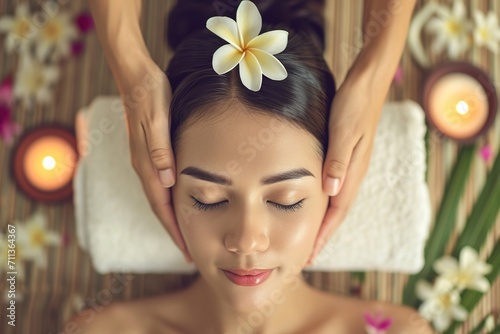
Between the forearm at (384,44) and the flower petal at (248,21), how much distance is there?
11.4 inches

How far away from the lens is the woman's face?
1.25 metres

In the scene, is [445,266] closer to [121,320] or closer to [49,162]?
[121,320]

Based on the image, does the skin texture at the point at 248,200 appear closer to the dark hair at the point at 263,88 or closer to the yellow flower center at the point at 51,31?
the dark hair at the point at 263,88

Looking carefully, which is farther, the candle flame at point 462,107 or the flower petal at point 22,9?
the flower petal at point 22,9

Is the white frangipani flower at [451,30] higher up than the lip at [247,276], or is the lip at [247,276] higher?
the white frangipani flower at [451,30]

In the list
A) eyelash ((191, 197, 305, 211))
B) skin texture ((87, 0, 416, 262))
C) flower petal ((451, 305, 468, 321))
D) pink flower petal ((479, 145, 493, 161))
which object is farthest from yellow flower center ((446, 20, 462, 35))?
eyelash ((191, 197, 305, 211))

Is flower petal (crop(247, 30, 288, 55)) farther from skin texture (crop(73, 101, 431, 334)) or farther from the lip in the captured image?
the lip

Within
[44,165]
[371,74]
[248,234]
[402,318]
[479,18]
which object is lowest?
[402,318]

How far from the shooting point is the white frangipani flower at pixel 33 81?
2.01 metres

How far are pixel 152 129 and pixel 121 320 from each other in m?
0.68

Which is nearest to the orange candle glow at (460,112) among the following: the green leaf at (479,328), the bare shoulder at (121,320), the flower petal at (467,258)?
the flower petal at (467,258)

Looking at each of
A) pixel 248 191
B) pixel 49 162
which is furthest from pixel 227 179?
pixel 49 162

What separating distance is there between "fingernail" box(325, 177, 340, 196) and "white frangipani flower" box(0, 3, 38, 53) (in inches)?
51.1

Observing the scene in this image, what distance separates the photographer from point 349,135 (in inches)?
52.2
